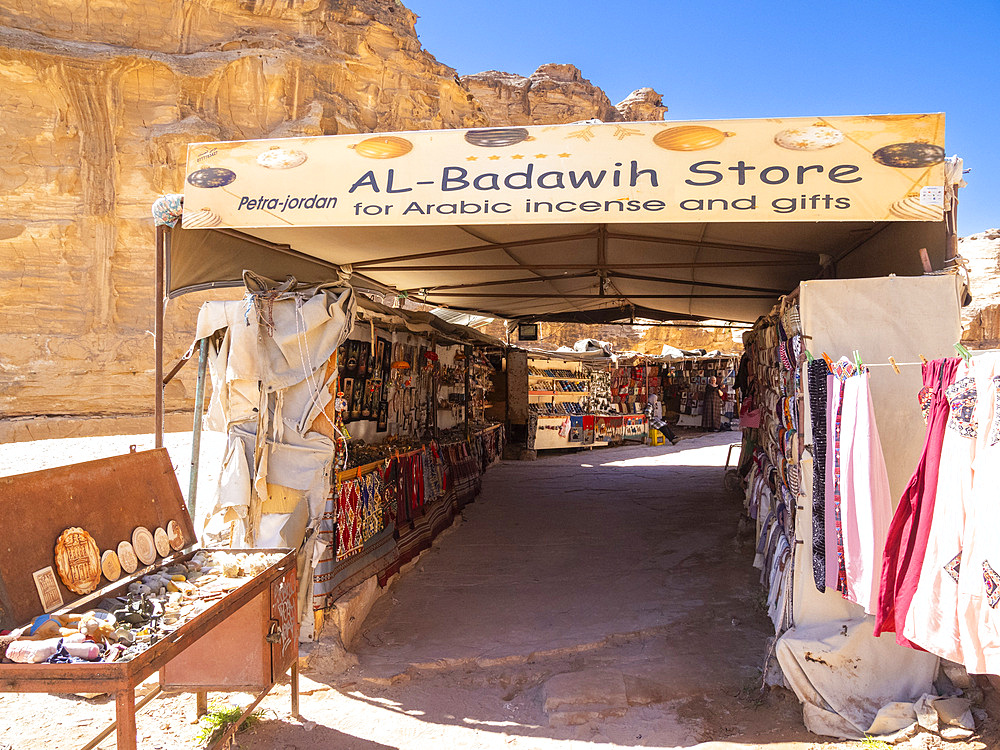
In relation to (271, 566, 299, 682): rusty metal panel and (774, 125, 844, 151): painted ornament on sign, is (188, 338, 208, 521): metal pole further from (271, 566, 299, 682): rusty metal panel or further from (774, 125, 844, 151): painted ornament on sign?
(774, 125, 844, 151): painted ornament on sign

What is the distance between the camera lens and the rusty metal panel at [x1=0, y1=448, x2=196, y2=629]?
7.06 feet

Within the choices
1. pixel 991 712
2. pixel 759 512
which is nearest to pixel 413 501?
pixel 759 512

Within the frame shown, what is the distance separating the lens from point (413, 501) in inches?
232

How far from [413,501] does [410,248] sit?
2.40 meters

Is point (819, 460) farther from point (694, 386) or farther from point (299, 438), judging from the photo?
point (694, 386)

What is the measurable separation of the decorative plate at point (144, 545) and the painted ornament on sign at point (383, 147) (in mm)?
2176

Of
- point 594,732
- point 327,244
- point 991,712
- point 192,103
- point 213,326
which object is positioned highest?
point 192,103

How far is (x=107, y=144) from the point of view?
18250mm

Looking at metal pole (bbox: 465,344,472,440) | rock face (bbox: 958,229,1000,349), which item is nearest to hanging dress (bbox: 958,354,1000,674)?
metal pole (bbox: 465,344,472,440)

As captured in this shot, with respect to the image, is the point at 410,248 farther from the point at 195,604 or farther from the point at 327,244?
the point at 195,604

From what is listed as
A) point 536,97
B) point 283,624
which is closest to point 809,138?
point 283,624

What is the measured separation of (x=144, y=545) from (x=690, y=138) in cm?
323

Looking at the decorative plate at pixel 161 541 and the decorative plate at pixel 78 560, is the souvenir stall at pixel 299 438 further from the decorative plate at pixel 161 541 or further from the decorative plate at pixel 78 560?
the decorative plate at pixel 78 560

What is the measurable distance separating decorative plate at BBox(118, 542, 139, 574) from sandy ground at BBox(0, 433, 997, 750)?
1.02 metres
